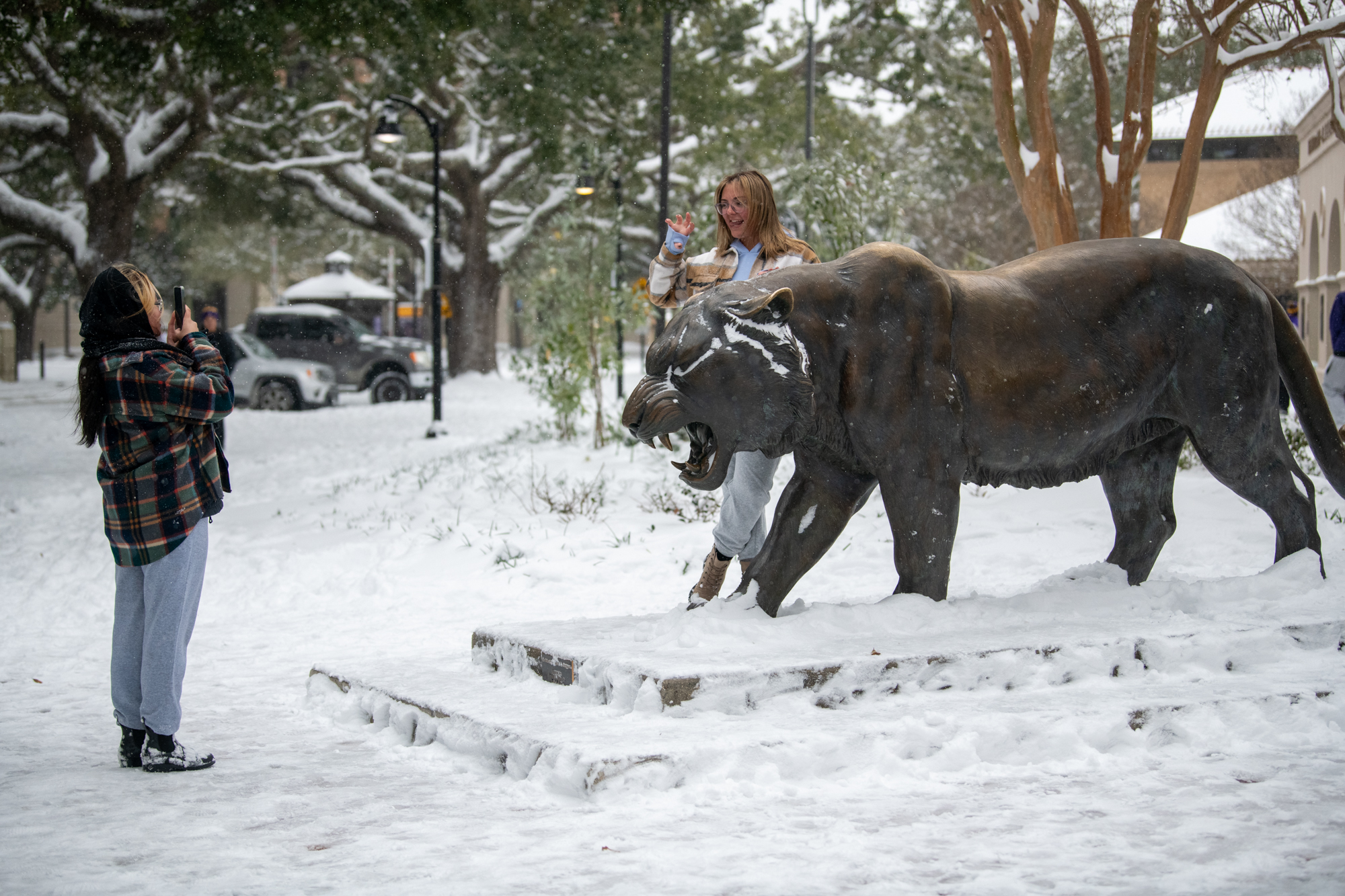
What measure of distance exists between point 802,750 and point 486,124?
81.2 feet

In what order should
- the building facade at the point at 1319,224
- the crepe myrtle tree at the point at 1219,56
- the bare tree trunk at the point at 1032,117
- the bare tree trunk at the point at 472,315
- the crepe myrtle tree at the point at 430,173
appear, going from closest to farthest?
the crepe myrtle tree at the point at 1219,56 < the bare tree trunk at the point at 1032,117 < the building facade at the point at 1319,224 < the crepe myrtle tree at the point at 430,173 < the bare tree trunk at the point at 472,315

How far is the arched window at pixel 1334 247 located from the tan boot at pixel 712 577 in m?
21.0

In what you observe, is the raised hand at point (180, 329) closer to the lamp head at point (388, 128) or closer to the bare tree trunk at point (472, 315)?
the lamp head at point (388, 128)

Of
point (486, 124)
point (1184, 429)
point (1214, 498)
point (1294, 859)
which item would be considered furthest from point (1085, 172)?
point (1294, 859)

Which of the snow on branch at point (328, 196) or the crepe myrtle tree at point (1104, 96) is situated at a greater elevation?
the snow on branch at point (328, 196)

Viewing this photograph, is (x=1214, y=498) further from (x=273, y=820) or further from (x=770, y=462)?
(x=273, y=820)

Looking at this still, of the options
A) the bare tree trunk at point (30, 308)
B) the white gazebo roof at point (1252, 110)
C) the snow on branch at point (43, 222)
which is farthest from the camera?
the bare tree trunk at point (30, 308)

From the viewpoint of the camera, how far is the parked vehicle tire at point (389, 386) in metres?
24.3

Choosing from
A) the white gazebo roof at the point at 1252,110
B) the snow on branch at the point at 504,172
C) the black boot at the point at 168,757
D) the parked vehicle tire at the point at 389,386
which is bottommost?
the black boot at the point at 168,757

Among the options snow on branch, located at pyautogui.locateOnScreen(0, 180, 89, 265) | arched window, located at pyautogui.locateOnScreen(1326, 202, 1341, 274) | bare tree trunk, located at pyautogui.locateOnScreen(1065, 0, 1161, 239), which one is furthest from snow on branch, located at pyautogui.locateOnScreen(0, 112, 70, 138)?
arched window, located at pyautogui.locateOnScreen(1326, 202, 1341, 274)

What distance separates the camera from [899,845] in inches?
130

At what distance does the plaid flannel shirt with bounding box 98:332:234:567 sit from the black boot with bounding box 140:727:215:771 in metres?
0.60

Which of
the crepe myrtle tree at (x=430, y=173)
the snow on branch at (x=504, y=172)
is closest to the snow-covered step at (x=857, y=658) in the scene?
the crepe myrtle tree at (x=430, y=173)

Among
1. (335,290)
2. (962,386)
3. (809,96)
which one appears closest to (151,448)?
(962,386)
